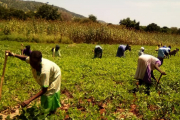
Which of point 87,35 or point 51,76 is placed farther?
point 87,35

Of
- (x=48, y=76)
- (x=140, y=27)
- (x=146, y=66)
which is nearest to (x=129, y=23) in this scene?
(x=140, y=27)

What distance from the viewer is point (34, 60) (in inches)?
129

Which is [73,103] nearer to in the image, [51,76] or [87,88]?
[87,88]

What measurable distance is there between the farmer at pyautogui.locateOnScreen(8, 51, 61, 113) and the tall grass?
15.2m

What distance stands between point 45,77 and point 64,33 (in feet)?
57.6

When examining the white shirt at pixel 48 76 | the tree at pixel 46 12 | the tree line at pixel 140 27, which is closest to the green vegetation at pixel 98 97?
the white shirt at pixel 48 76

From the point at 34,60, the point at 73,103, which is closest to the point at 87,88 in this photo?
the point at 73,103

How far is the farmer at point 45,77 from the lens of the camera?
10.9 feet

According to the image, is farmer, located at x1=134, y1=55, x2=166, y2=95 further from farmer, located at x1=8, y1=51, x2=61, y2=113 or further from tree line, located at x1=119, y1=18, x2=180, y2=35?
tree line, located at x1=119, y1=18, x2=180, y2=35

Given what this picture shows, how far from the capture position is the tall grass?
738 inches

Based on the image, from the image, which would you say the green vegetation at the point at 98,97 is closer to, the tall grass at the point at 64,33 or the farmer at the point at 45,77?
the farmer at the point at 45,77

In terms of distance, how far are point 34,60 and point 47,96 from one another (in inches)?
37.3

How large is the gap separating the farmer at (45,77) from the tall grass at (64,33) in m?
15.2

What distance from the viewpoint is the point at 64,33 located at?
813 inches
